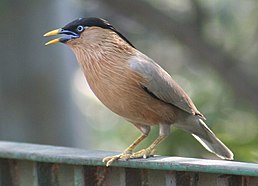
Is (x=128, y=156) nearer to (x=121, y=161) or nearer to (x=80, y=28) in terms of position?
(x=121, y=161)

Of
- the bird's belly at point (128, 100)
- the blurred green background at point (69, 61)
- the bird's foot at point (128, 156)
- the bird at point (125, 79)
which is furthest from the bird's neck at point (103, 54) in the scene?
the blurred green background at point (69, 61)

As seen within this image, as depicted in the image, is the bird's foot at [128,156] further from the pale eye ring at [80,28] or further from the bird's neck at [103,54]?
the pale eye ring at [80,28]

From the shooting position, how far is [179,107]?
5043mm

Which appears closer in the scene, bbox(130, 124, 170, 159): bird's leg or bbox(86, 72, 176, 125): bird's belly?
bbox(130, 124, 170, 159): bird's leg

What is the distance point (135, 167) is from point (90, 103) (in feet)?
23.0

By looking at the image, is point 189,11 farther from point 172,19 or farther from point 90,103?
point 90,103

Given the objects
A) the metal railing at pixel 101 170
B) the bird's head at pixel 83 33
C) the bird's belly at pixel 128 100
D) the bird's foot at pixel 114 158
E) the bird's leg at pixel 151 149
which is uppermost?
the bird's head at pixel 83 33

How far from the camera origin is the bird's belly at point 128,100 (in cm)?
476

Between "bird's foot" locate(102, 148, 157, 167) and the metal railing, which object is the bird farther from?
the metal railing

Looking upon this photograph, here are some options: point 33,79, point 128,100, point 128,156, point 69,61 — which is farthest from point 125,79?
point 69,61

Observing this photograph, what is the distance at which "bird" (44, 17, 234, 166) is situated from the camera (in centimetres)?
479

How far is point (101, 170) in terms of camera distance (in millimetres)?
4215

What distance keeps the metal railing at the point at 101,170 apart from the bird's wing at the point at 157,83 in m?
0.57

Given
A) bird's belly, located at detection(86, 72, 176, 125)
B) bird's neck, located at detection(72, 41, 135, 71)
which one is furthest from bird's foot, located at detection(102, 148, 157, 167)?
bird's neck, located at detection(72, 41, 135, 71)
